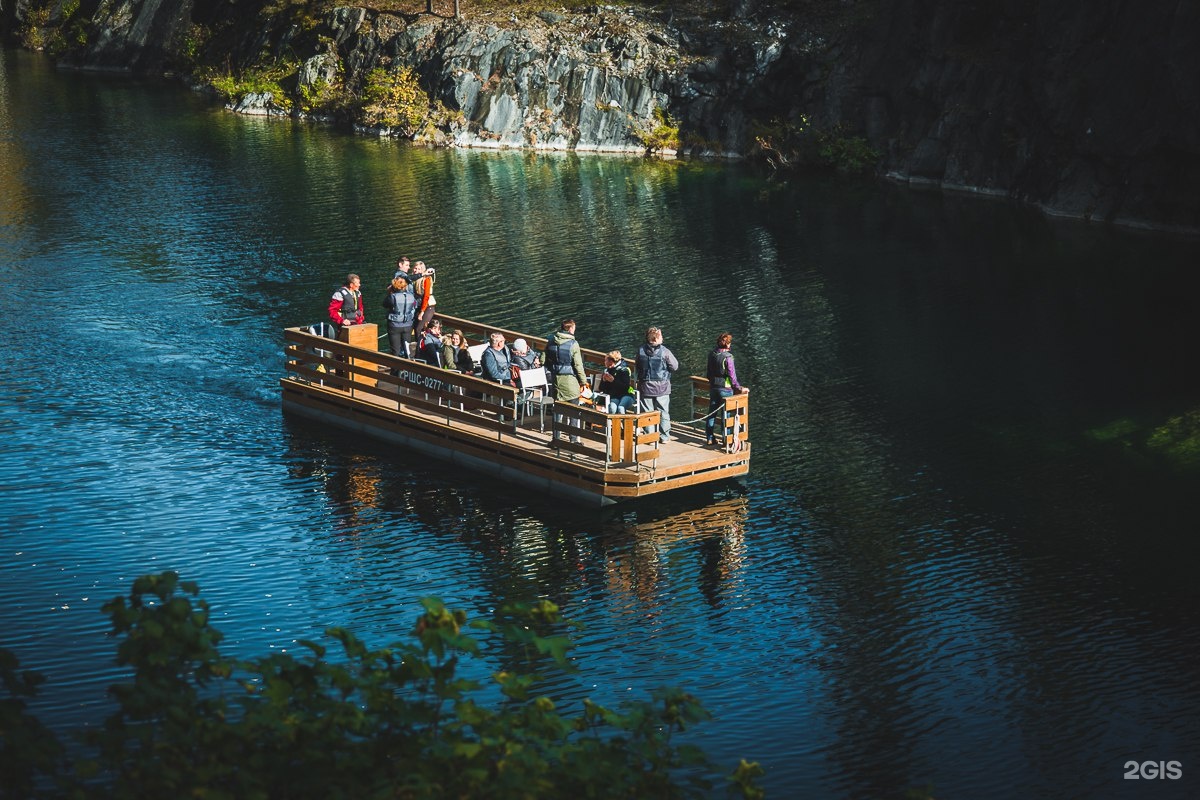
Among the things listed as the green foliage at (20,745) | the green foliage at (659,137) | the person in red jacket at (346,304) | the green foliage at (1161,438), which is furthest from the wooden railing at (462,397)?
the green foliage at (659,137)

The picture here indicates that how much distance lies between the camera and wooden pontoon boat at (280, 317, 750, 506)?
26312 millimetres

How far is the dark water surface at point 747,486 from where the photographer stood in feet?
65.7

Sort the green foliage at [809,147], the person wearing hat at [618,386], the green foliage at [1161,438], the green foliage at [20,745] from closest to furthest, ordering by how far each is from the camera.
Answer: the green foliage at [20,745] → the person wearing hat at [618,386] → the green foliage at [1161,438] → the green foliage at [809,147]

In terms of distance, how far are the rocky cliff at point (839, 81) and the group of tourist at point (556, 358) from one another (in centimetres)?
3143

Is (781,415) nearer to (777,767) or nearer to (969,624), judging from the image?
(969,624)

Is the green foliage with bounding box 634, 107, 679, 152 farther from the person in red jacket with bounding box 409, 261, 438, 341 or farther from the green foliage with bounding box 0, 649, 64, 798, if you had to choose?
the green foliage with bounding box 0, 649, 64, 798

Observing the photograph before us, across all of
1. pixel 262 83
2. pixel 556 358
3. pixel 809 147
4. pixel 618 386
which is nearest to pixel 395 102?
pixel 262 83

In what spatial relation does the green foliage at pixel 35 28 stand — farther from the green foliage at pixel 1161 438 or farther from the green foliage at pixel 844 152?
the green foliage at pixel 1161 438

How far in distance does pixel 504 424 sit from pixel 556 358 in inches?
64.9

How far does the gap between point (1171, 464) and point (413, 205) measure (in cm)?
3467

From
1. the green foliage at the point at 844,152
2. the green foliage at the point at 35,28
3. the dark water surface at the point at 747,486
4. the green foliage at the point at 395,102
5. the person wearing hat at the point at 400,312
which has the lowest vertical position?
the dark water surface at the point at 747,486

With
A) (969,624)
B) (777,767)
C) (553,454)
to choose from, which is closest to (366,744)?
(777,767)

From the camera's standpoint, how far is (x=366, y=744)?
1217cm

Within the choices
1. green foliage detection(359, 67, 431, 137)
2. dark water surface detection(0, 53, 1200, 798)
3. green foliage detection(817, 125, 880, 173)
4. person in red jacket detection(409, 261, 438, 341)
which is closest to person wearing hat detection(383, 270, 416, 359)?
person in red jacket detection(409, 261, 438, 341)
